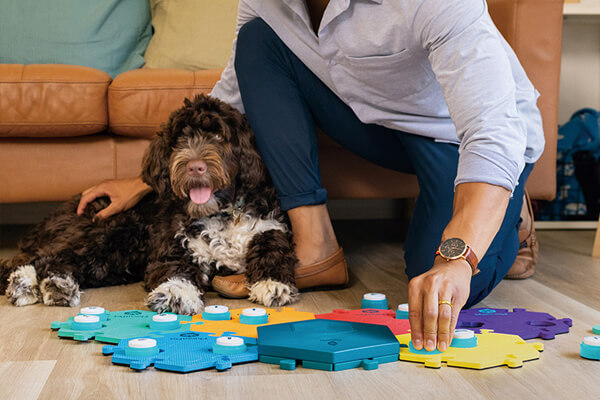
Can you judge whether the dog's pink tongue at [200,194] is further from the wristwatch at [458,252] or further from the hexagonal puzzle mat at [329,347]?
the wristwatch at [458,252]

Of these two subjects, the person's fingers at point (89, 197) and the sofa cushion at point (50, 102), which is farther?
the sofa cushion at point (50, 102)

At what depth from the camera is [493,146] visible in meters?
1.23

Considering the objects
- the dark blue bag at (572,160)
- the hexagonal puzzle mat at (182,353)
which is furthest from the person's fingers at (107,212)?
the dark blue bag at (572,160)

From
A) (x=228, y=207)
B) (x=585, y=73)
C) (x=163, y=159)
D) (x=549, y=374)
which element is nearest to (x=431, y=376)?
(x=549, y=374)

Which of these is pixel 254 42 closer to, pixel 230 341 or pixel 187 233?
pixel 187 233

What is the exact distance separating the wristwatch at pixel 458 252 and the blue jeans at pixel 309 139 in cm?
62

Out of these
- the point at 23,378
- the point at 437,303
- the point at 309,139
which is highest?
the point at 309,139

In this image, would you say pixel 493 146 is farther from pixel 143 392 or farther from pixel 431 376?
pixel 143 392

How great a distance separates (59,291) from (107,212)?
1.17ft

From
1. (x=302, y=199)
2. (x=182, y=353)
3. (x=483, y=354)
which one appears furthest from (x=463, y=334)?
(x=302, y=199)

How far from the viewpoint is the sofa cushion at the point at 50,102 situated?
2.43m

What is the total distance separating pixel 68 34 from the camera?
125 inches

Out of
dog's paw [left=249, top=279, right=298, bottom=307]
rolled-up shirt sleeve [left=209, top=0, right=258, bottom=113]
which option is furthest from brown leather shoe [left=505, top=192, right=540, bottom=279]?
rolled-up shirt sleeve [left=209, top=0, right=258, bottom=113]

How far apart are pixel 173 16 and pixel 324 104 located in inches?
64.1
